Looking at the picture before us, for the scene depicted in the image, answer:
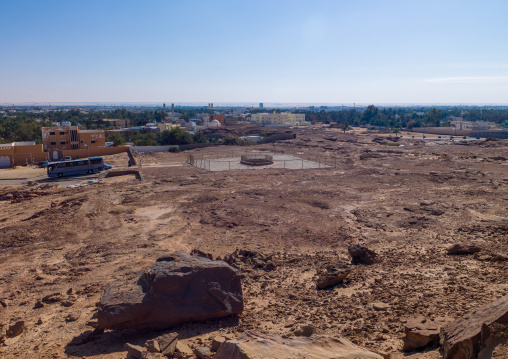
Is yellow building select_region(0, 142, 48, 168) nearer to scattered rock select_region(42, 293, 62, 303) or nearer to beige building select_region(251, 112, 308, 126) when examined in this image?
scattered rock select_region(42, 293, 62, 303)

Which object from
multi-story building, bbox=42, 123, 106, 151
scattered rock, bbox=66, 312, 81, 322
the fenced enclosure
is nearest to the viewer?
scattered rock, bbox=66, 312, 81, 322

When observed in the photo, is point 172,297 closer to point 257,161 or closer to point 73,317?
point 73,317

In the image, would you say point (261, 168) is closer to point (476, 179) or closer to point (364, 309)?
point (476, 179)

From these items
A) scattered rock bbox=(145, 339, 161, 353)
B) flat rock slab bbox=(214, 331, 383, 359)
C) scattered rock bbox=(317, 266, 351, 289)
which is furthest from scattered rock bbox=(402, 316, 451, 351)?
scattered rock bbox=(145, 339, 161, 353)

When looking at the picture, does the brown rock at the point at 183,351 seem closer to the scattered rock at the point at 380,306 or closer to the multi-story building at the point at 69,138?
the scattered rock at the point at 380,306

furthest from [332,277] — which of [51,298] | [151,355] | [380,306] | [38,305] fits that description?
[38,305]

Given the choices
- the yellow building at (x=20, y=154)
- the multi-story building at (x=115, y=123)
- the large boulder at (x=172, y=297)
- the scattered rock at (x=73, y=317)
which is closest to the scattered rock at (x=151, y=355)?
the large boulder at (x=172, y=297)
